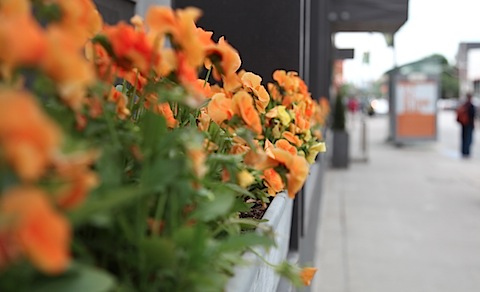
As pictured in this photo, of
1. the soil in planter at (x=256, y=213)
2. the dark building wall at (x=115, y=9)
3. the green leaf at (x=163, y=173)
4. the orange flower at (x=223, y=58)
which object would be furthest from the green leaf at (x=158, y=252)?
the dark building wall at (x=115, y=9)

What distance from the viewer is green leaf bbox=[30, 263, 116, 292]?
675 mm

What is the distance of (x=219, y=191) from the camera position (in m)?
1.19

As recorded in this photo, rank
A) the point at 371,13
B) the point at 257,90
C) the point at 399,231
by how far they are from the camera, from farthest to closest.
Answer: the point at 371,13, the point at 399,231, the point at 257,90

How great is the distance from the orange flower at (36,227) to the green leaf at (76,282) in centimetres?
10

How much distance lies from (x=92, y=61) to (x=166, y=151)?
0.28 m

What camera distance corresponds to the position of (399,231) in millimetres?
6730

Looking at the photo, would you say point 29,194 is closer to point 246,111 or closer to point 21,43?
point 21,43

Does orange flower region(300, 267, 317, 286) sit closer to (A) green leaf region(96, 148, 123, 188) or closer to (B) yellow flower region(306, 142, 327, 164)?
(A) green leaf region(96, 148, 123, 188)

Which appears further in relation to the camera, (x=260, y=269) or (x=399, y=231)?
(x=399, y=231)

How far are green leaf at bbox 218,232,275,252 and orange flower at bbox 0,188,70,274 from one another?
43 cm

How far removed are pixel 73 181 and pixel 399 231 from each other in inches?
253

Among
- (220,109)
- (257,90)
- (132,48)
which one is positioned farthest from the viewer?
(257,90)

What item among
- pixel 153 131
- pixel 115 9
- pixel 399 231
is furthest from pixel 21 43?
pixel 399 231

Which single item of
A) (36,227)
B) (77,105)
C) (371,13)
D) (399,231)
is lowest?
(399,231)
